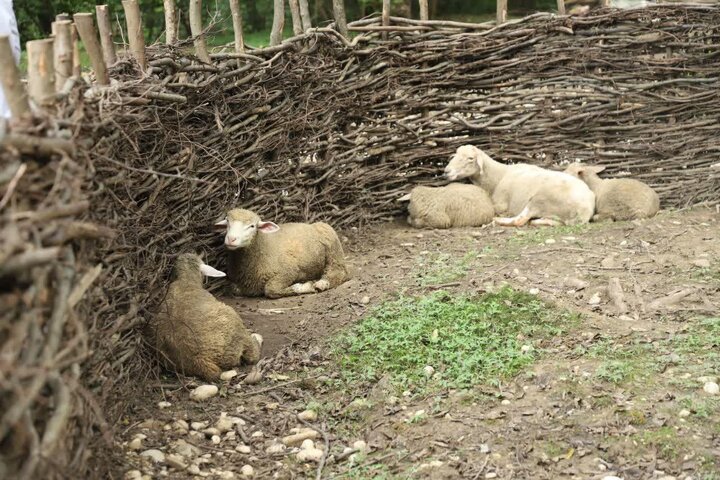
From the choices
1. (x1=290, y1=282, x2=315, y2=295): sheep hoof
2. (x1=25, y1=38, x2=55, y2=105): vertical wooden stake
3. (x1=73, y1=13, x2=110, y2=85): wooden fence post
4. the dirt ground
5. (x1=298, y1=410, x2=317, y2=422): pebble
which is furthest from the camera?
(x1=290, y1=282, x2=315, y2=295): sheep hoof

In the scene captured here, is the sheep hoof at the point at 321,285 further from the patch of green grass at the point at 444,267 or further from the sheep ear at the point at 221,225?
the sheep ear at the point at 221,225

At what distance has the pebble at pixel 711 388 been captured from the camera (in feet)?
14.8

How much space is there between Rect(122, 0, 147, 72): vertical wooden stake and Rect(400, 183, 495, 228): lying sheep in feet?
12.2

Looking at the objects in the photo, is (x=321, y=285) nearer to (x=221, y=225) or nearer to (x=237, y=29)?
(x=221, y=225)

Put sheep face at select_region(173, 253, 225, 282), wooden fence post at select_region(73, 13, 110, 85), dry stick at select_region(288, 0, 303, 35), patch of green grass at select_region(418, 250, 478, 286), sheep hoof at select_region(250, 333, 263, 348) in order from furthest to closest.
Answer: dry stick at select_region(288, 0, 303, 35) < patch of green grass at select_region(418, 250, 478, 286) < sheep hoof at select_region(250, 333, 263, 348) < sheep face at select_region(173, 253, 225, 282) < wooden fence post at select_region(73, 13, 110, 85)

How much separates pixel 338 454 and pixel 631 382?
1615mm

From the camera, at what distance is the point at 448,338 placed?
18.0ft

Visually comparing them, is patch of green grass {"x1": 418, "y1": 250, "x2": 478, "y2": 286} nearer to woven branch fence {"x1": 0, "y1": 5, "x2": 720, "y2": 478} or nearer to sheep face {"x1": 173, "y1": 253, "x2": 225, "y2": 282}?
woven branch fence {"x1": 0, "y1": 5, "x2": 720, "y2": 478}

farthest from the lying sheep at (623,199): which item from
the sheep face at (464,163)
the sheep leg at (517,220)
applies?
the sheep face at (464,163)

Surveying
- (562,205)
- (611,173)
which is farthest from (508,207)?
(611,173)

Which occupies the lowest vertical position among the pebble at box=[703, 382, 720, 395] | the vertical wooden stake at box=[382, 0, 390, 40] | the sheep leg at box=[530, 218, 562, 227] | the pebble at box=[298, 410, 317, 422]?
the sheep leg at box=[530, 218, 562, 227]

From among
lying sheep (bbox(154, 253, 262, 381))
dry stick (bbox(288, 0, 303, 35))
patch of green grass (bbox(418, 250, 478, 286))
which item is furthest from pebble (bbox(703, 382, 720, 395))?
dry stick (bbox(288, 0, 303, 35))

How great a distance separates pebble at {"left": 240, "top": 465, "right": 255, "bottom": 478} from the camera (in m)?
4.29

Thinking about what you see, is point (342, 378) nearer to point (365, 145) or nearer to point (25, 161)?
point (25, 161)
